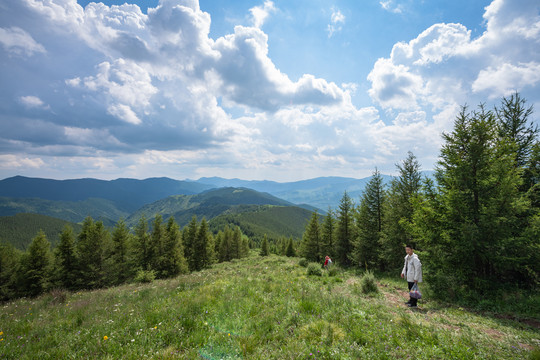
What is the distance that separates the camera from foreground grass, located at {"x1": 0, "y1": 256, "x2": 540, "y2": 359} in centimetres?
461

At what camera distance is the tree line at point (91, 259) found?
2586 centimetres

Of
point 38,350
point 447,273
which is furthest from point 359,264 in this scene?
point 38,350

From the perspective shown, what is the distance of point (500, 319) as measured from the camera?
7.64 metres

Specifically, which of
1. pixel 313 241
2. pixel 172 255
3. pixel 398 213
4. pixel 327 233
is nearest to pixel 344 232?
pixel 327 233

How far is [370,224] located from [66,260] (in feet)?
126

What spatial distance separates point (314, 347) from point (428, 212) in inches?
461

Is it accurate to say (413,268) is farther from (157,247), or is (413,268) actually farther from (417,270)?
(157,247)

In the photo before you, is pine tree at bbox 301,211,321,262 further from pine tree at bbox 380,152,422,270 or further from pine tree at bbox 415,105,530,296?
pine tree at bbox 415,105,530,296

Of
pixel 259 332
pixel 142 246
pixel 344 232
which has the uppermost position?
pixel 259 332

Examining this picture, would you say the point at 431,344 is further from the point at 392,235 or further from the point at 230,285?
the point at 392,235

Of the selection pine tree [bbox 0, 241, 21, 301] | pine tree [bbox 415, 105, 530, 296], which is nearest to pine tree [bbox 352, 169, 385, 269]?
pine tree [bbox 415, 105, 530, 296]

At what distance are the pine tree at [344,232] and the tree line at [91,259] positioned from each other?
23486mm

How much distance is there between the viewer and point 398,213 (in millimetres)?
18891

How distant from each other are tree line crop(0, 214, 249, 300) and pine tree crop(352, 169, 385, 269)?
24066 millimetres
